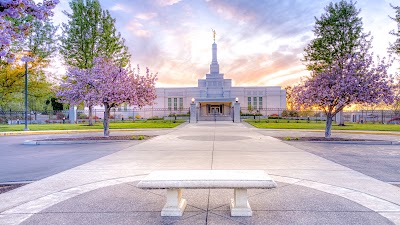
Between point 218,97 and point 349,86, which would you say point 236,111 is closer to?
point 349,86

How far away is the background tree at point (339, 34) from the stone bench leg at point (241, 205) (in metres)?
31.8

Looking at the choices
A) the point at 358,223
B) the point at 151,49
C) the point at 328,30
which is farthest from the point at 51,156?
the point at 328,30

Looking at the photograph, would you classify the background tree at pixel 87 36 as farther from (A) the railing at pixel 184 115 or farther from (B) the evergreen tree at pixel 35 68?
(A) the railing at pixel 184 115

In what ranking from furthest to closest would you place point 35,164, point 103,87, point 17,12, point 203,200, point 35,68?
1. point 35,68
2. point 103,87
3. point 35,164
4. point 203,200
5. point 17,12

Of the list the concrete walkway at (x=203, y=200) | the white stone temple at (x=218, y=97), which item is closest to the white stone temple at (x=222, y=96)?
the white stone temple at (x=218, y=97)

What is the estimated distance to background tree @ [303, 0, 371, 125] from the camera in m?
32.9

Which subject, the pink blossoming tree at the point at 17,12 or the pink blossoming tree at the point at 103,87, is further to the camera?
the pink blossoming tree at the point at 103,87

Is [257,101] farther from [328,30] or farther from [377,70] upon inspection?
[377,70]

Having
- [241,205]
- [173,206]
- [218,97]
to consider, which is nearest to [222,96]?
[218,97]

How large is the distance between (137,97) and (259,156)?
31.6 ft

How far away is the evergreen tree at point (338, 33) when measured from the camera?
108ft

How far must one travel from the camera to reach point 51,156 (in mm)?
10812

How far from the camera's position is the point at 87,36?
1344 inches

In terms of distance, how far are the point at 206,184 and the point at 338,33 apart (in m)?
35.0
